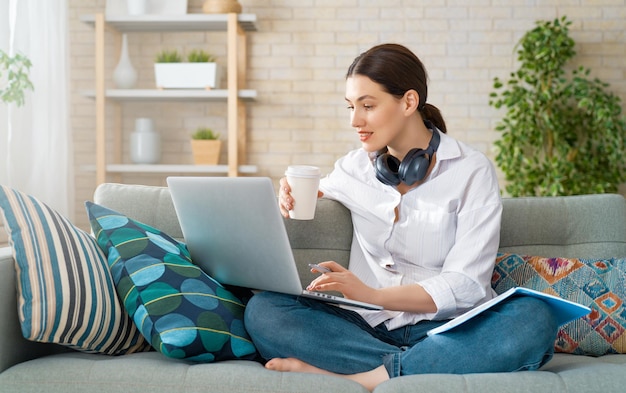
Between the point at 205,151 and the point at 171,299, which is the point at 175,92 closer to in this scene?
the point at 205,151

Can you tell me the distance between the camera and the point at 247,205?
173 cm

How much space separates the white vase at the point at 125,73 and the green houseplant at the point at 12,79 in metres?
0.99

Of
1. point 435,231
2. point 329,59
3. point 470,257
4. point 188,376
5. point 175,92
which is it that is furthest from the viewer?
point 329,59

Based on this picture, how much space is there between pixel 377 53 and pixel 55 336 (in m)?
1.09

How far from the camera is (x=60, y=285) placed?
1.70 m

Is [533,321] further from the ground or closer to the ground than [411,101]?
closer to the ground

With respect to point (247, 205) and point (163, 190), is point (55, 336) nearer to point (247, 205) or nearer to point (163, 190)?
point (247, 205)

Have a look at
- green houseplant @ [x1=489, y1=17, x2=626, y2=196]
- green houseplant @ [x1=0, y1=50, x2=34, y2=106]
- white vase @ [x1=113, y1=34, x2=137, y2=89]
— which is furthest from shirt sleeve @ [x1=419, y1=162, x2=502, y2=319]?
white vase @ [x1=113, y1=34, x2=137, y2=89]

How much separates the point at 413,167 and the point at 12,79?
221 centimetres

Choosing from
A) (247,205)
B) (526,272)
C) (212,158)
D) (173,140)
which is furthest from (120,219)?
(173,140)

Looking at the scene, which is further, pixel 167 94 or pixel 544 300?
pixel 167 94

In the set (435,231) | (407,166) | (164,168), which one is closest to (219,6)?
(164,168)

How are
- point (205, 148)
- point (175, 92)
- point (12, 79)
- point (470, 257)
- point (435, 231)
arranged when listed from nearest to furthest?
point (470, 257)
point (435, 231)
point (12, 79)
point (175, 92)
point (205, 148)

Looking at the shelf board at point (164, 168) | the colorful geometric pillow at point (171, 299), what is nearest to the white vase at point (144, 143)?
the shelf board at point (164, 168)
